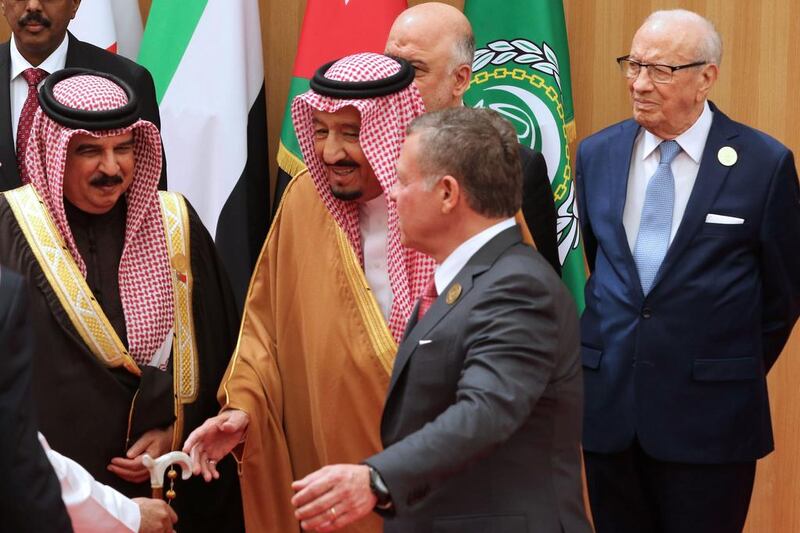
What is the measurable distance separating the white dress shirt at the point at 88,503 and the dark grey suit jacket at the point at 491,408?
522mm

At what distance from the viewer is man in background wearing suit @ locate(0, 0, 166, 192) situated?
14.4 ft

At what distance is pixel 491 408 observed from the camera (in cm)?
232

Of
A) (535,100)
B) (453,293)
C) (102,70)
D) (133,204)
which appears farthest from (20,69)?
(453,293)

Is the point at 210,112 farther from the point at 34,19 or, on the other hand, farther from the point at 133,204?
the point at 133,204

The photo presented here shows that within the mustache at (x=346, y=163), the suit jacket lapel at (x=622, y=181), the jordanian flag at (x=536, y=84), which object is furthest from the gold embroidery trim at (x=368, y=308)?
the jordanian flag at (x=536, y=84)

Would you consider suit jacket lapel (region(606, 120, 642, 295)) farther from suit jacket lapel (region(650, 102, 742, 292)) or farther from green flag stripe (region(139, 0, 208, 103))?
green flag stripe (region(139, 0, 208, 103))

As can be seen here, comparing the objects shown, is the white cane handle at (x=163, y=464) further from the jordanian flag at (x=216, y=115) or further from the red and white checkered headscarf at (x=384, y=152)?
the jordanian flag at (x=216, y=115)

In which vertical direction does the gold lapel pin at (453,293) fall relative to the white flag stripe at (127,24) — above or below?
below

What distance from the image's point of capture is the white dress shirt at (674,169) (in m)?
3.78

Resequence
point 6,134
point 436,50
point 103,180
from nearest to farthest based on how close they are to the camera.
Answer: point 103,180 < point 436,50 < point 6,134

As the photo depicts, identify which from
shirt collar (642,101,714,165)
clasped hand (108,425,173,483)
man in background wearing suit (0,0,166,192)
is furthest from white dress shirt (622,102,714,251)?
man in background wearing suit (0,0,166,192)

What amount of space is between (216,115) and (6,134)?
97cm

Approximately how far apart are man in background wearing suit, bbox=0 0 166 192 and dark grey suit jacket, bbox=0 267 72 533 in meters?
2.34

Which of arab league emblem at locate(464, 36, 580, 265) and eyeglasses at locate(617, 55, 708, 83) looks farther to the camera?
arab league emblem at locate(464, 36, 580, 265)
